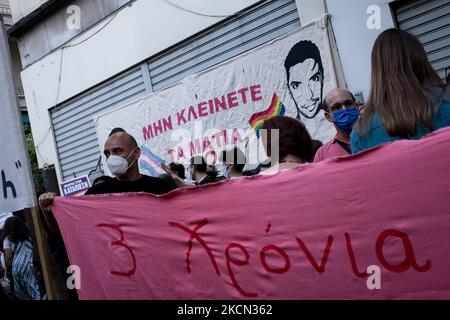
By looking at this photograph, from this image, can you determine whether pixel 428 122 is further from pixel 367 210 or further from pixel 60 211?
pixel 60 211

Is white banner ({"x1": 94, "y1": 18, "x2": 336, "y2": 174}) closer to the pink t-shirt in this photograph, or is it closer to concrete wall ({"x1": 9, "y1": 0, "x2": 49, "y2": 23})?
the pink t-shirt

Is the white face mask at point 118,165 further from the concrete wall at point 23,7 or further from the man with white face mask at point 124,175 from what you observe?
the concrete wall at point 23,7

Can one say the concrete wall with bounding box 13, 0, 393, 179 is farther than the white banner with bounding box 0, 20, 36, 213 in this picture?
Yes

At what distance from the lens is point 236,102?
19.6 ft

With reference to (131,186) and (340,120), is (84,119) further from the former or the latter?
(340,120)

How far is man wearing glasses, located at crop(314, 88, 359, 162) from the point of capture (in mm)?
2990

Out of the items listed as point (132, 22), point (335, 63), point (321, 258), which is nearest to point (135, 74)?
point (132, 22)

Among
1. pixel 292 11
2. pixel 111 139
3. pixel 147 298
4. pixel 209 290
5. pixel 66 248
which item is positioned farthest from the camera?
pixel 292 11

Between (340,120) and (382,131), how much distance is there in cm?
101

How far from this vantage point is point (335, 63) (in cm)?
504

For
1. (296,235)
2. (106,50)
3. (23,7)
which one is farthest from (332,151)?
(23,7)

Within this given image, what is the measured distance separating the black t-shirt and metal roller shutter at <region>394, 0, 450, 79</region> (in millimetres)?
3044

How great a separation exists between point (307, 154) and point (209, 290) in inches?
31.4

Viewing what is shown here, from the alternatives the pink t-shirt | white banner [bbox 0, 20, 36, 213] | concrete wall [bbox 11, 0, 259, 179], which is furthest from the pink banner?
concrete wall [bbox 11, 0, 259, 179]
